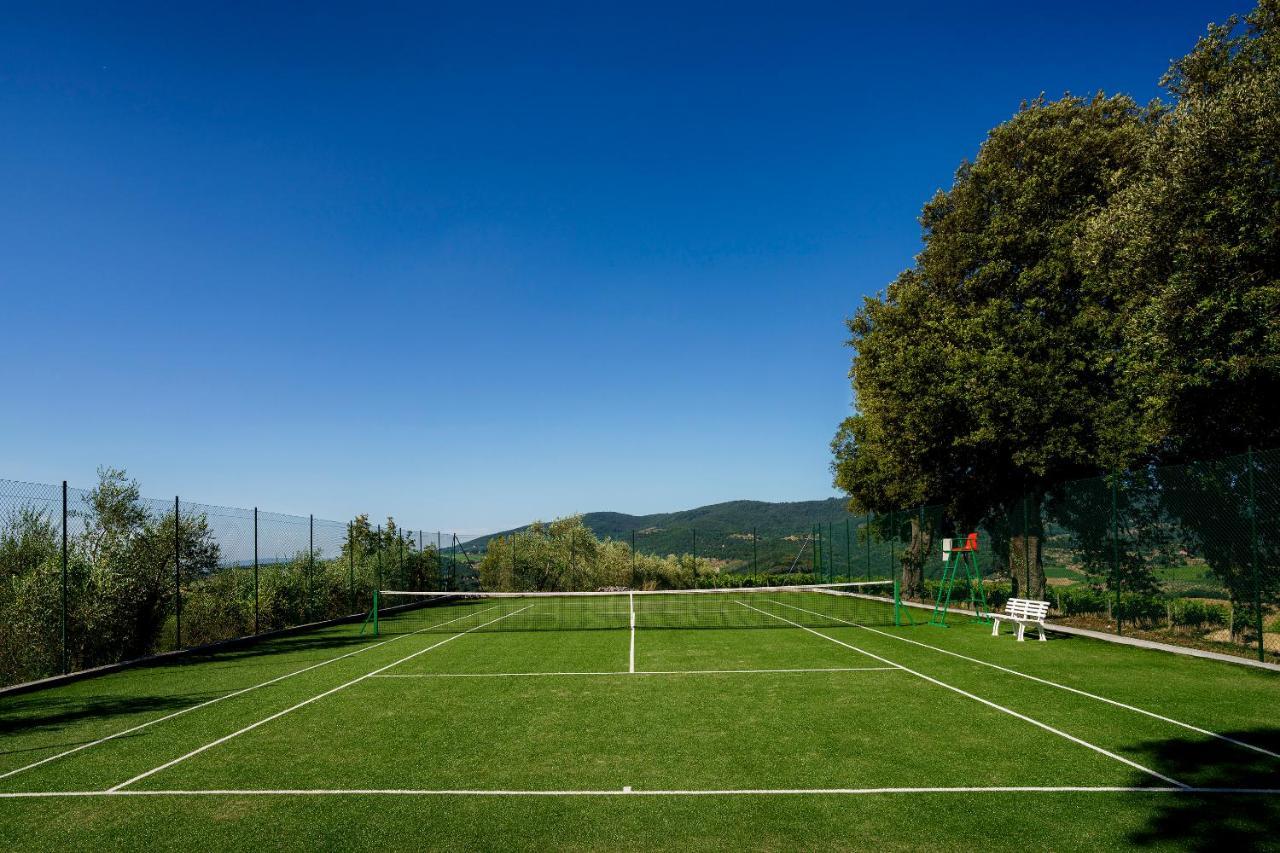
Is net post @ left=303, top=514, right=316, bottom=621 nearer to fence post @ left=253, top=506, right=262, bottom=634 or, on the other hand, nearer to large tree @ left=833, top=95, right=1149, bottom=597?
fence post @ left=253, top=506, right=262, bottom=634

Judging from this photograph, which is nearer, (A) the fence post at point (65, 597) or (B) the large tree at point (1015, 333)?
(A) the fence post at point (65, 597)

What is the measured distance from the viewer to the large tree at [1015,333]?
18969 mm

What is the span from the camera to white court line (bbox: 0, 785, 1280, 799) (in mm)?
5996

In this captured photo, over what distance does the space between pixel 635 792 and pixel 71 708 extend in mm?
8141

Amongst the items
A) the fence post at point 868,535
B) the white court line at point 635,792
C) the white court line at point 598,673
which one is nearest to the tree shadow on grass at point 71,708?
the white court line at point 598,673

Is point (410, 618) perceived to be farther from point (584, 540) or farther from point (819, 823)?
point (819, 823)

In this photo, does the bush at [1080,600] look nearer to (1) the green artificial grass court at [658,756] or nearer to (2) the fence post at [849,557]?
(1) the green artificial grass court at [658,756]

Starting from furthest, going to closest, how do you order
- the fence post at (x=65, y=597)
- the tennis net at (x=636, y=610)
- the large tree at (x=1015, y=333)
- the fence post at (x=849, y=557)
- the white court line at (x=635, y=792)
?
the fence post at (x=849, y=557), the tennis net at (x=636, y=610), the large tree at (x=1015, y=333), the fence post at (x=65, y=597), the white court line at (x=635, y=792)

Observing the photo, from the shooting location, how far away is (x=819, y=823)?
5.42 metres

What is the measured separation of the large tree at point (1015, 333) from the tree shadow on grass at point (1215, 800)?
12499 millimetres

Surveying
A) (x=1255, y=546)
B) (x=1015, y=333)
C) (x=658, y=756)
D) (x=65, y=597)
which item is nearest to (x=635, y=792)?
(x=658, y=756)

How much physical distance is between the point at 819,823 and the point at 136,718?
819 cm

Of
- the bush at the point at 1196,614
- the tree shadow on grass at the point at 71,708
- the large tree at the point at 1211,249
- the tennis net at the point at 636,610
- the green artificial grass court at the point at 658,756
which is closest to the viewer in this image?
the green artificial grass court at the point at 658,756

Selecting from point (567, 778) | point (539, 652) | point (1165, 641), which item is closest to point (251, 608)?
point (539, 652)
